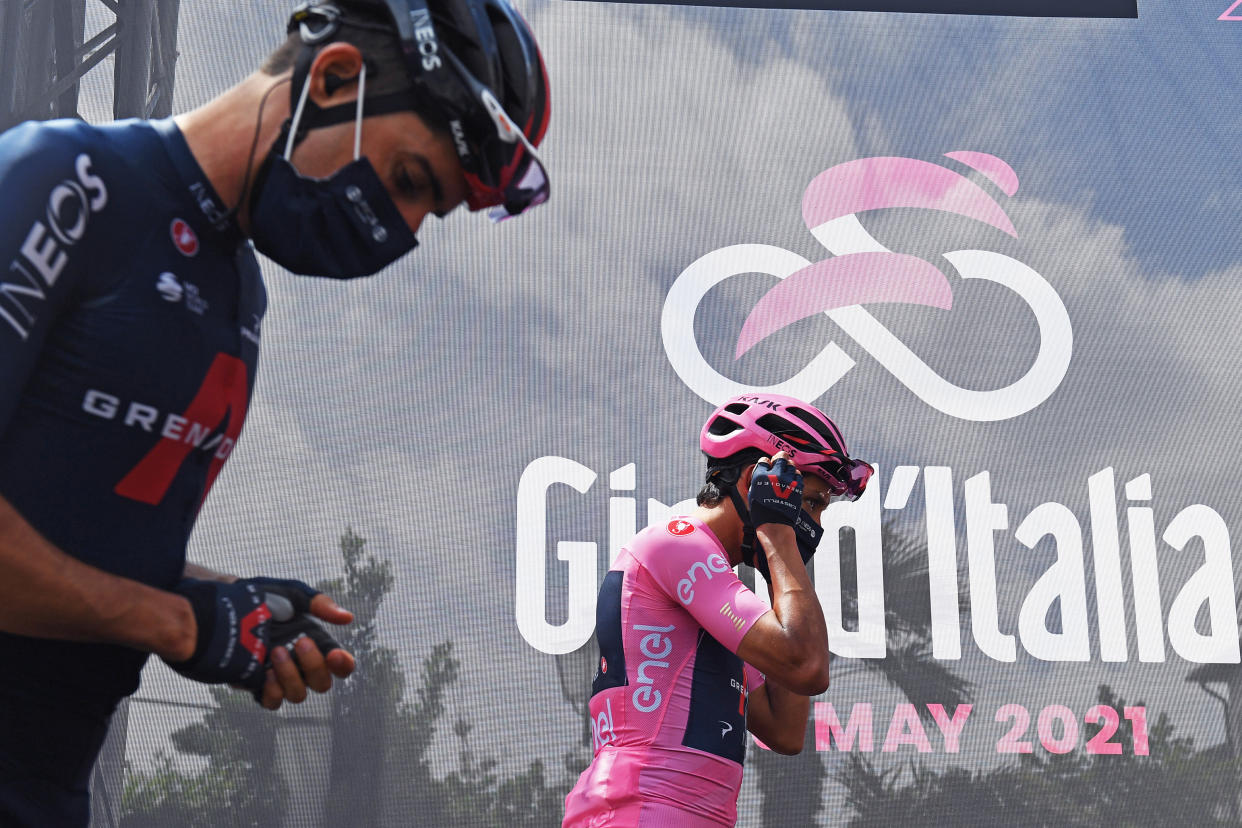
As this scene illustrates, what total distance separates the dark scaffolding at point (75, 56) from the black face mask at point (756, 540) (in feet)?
11.8

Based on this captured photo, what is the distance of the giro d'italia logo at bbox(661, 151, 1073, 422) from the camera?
532cm

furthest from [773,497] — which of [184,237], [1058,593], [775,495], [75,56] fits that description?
[75,56]

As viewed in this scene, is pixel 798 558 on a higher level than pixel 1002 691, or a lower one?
lower

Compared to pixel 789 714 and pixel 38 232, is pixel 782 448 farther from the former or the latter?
pixel 38 232

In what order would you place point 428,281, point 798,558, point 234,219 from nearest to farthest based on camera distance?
point 234,219, point 798,558, point 428,281

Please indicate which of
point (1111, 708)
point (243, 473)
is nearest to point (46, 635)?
point (243, 473)

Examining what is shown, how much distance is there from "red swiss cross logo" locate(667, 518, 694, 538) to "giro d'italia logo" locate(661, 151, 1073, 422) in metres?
2.74

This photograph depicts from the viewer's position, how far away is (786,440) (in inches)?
111

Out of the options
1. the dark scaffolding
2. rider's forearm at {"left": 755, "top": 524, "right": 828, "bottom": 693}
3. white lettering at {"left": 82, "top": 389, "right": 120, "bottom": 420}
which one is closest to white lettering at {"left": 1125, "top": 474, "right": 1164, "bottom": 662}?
rider's forearm at {"left": 755, "top": 524, "right": 828, "bottom": 693}

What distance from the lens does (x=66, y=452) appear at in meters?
1.15

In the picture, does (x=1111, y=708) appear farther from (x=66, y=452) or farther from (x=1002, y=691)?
(x=66, y=452)

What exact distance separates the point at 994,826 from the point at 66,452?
181 inches

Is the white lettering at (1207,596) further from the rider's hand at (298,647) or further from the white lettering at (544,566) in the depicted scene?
the rider's hand at (298,647)

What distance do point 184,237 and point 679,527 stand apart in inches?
58.4
